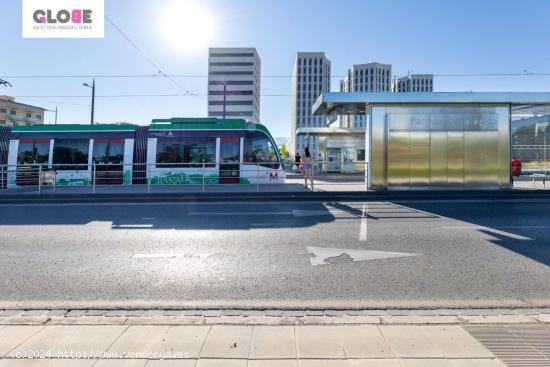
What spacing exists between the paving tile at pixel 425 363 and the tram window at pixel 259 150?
45.7 ft

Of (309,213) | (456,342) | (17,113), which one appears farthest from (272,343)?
(17,113)

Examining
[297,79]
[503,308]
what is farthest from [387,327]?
[297,79]

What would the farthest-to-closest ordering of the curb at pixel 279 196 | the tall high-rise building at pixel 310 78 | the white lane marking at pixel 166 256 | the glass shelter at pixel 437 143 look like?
1. the tall high-rise building at pixel 310 78
2. the glass shelter at pixel 437 143
3. the curb at pixel 279 196
4. the white lane marking at pixel 166 256

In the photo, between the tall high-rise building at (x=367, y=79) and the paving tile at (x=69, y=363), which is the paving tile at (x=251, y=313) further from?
the tall high-rise building at (x=367, y=79)

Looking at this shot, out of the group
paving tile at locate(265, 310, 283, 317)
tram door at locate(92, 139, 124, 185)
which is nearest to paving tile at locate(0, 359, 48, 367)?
paving tile at locate(265, 310, 283, 317)

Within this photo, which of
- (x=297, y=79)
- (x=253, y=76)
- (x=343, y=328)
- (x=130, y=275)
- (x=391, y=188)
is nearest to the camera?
(x=343, y=328)

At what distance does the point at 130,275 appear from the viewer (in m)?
4.61

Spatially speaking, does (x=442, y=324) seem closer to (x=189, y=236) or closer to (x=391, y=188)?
(x=189, y=236)

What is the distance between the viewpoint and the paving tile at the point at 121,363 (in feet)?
8.25

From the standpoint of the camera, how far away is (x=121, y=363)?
8.31 ft

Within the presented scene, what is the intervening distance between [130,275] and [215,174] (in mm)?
12106

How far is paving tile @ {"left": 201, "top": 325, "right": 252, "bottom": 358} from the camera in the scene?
8.65 ft

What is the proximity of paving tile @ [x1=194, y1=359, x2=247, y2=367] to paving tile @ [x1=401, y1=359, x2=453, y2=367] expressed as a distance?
117cm

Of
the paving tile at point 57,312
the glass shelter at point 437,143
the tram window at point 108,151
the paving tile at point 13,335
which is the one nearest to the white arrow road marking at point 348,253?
the paving tile at point 57,312
